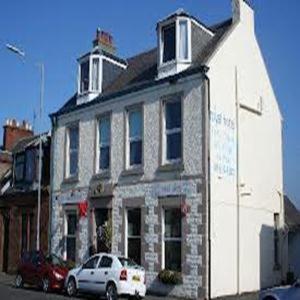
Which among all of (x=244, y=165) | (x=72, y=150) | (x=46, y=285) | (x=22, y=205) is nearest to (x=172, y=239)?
(x=244, y=165)

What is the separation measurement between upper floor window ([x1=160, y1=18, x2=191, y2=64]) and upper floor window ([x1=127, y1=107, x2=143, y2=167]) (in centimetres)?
245

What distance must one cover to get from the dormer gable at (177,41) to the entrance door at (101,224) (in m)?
6.33

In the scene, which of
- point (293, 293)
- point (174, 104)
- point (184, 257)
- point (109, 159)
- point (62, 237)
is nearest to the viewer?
point (293, 293)

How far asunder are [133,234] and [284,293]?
377 inches

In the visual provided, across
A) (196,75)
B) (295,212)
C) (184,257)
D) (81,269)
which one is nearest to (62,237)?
(81,269)

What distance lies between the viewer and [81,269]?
21062mm

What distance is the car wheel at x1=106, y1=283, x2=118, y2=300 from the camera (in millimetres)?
19266

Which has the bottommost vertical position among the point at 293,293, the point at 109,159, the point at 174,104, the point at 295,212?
the point at 293,293

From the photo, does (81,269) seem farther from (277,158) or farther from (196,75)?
(277,158)

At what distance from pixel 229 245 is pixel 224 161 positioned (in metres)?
3.11

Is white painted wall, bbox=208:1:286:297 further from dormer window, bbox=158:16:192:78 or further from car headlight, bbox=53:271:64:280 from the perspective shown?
car headlight, bbox=53:271:64:280

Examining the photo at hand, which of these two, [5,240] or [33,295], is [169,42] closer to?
[33,295]

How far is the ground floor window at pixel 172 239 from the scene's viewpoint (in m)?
21.5

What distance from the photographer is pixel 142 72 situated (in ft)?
85.6
